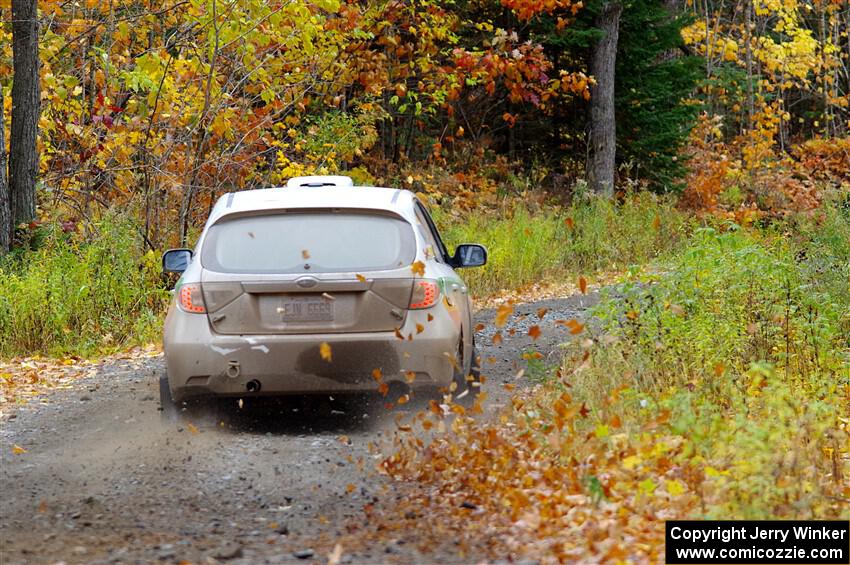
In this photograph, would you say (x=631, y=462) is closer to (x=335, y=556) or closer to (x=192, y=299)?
(x=335, y=556)

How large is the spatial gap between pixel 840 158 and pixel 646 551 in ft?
105

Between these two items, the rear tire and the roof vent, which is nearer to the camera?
the rear tire

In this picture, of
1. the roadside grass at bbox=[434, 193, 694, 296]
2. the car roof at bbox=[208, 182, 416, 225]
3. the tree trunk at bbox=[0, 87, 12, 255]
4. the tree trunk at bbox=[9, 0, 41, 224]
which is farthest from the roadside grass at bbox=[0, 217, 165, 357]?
the roadside grass at bbox=[434, 193, 694, 296]

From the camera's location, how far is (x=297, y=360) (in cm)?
765

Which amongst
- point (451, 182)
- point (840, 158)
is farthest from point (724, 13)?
point (451, 182)

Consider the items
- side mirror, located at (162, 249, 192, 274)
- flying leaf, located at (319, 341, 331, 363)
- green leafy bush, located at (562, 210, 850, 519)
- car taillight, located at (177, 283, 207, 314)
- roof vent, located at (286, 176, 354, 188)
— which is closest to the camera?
green leafy bush, located at (562, 210, 850, 519)

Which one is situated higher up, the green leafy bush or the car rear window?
the car rear window

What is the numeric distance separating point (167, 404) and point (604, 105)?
1746 centimetres

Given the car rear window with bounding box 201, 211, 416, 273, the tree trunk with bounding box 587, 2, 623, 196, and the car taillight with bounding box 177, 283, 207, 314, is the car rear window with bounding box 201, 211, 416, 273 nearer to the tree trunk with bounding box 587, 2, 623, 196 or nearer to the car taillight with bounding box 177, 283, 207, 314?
the car taillight with bounding box 177, 283, 207, 314

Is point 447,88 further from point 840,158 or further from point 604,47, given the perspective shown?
point 840,158

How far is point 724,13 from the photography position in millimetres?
38625

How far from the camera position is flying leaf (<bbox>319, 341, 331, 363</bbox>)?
7562mm

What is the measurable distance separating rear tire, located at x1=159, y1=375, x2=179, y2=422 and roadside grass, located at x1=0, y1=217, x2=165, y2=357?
471cm

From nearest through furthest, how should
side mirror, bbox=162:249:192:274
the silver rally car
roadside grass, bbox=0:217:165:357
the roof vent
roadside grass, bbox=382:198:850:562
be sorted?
roadside grass, bbox=382:198:850:562 < the silver rally car < side mirror, bbox=162:249:192:274 < the roof vent < roadside grass, bbox=0:217:165:357
